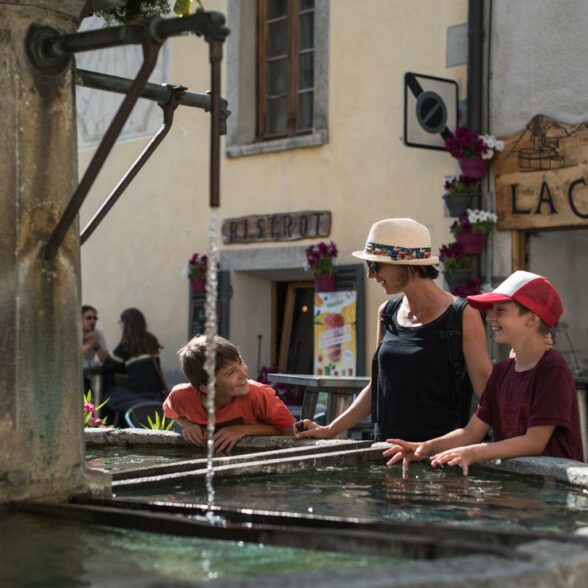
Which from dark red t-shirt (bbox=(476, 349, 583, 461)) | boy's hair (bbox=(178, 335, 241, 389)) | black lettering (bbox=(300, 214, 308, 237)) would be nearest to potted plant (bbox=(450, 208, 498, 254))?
black lettering (bbox=(300, 214, 308, 237))

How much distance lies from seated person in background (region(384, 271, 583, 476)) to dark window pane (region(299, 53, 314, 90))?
7.85 m

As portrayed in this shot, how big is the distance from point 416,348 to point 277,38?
26.6 feet

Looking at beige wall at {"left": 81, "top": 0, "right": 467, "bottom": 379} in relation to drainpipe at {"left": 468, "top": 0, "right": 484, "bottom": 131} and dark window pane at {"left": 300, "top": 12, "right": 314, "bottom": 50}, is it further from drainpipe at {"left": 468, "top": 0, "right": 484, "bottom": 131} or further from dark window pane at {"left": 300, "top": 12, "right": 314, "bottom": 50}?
dark window pane at {"left": 300, "top": 12, "right": 314, "bottom": 50}

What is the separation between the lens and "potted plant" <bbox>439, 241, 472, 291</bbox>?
1017 cm

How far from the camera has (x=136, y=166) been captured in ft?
13.0

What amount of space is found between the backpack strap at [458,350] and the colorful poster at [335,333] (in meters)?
6.50

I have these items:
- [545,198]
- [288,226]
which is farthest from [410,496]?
[288,226]

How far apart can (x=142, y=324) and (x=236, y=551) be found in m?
9.40

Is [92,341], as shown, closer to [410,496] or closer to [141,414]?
[141,414]

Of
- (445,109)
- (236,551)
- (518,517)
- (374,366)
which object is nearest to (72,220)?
(236,551)

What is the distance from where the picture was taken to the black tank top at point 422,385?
4668 millimetres

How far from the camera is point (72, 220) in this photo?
3268 millimetres

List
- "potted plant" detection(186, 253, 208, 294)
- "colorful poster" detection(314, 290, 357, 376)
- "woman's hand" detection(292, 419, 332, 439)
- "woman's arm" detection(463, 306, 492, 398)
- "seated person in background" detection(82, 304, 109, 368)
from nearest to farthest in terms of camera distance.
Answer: "woman's arm" detection(463, 306, 492, 398)
"woman's hand" detection(292, 419, 332, 439)
"colorful poster" detection(314, 290, 357, 376)
"seated person in background" detection(82, 304, 109, 368)
"potted plant" detection(186, 253, 208, 294)

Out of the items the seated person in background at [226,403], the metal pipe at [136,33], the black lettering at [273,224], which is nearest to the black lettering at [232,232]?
the black lettering at [273,224]
